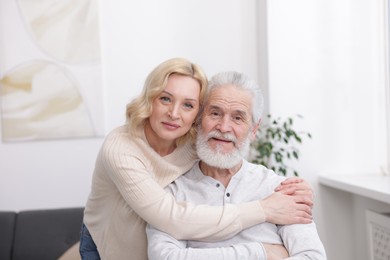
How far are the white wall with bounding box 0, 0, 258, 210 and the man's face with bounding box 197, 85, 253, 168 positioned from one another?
165 centimetres

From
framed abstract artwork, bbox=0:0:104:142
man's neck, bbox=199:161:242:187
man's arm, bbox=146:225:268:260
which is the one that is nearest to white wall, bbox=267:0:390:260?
framed abstract artwork, bbox=0:0:104:142

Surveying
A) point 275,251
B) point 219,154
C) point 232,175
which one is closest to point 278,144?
point 232,175

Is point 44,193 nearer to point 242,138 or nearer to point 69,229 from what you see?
point 69,229

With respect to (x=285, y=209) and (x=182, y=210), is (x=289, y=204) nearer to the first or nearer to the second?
(x=285, y=209)

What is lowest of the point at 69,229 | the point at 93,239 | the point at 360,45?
the point at 69,229

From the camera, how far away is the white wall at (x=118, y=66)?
10.7 feet

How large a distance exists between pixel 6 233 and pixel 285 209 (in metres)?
2.05

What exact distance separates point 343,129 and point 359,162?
0.91 ft

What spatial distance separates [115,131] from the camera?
176 centimetres

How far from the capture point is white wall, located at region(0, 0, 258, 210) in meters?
3.26

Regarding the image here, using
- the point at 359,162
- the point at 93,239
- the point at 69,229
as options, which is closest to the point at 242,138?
the point at 93,239

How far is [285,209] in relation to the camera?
1.61m

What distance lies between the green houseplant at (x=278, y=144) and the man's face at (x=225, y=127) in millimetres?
1274

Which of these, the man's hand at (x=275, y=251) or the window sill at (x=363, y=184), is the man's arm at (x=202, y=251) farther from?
the window sill at (x=363, y=184)
